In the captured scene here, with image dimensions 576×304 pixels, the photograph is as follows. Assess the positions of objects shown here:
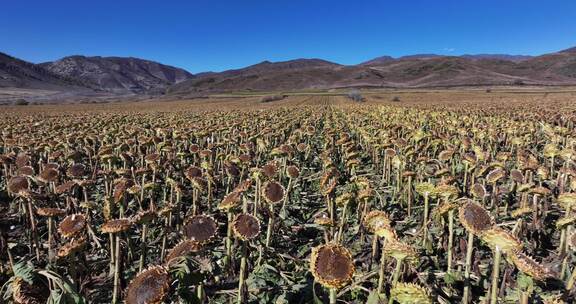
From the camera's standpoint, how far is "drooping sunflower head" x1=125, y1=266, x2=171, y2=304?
212cm

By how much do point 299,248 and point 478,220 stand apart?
8.64 ft

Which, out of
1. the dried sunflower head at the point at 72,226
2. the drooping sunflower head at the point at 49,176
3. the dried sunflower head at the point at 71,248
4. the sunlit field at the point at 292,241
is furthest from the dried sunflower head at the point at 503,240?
the drooping sunflower head at the point at 49,176

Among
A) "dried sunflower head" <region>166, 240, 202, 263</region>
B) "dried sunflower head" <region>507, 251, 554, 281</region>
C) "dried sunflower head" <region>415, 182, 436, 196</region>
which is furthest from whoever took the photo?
"dried sunflower head" <region>415, 182, 436, 196</region>

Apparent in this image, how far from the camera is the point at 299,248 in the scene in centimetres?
502

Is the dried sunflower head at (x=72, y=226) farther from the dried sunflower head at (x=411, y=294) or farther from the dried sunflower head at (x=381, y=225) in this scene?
the dried sunflower head at (x=411, y=294)

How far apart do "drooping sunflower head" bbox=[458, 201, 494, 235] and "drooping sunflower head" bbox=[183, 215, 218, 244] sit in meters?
1.92

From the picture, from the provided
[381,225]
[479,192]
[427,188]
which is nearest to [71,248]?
[381,225]

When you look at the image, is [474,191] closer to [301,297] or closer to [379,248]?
[379,248]

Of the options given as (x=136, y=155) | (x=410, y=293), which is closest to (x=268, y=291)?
(x=410, y=293)

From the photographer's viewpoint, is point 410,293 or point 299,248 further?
point 299,248

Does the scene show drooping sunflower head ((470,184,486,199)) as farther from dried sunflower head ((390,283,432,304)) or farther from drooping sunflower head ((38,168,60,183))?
drooping sunflower head ((38,168,60,183))

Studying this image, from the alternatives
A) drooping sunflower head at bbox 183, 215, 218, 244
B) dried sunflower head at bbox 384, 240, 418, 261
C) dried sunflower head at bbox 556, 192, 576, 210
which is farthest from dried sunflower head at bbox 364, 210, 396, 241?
dried sunflower head at bbox 556, 192, 576, 210

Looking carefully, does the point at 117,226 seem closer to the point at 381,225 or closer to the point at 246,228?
the point at 246,228

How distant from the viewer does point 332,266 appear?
7.75ft
